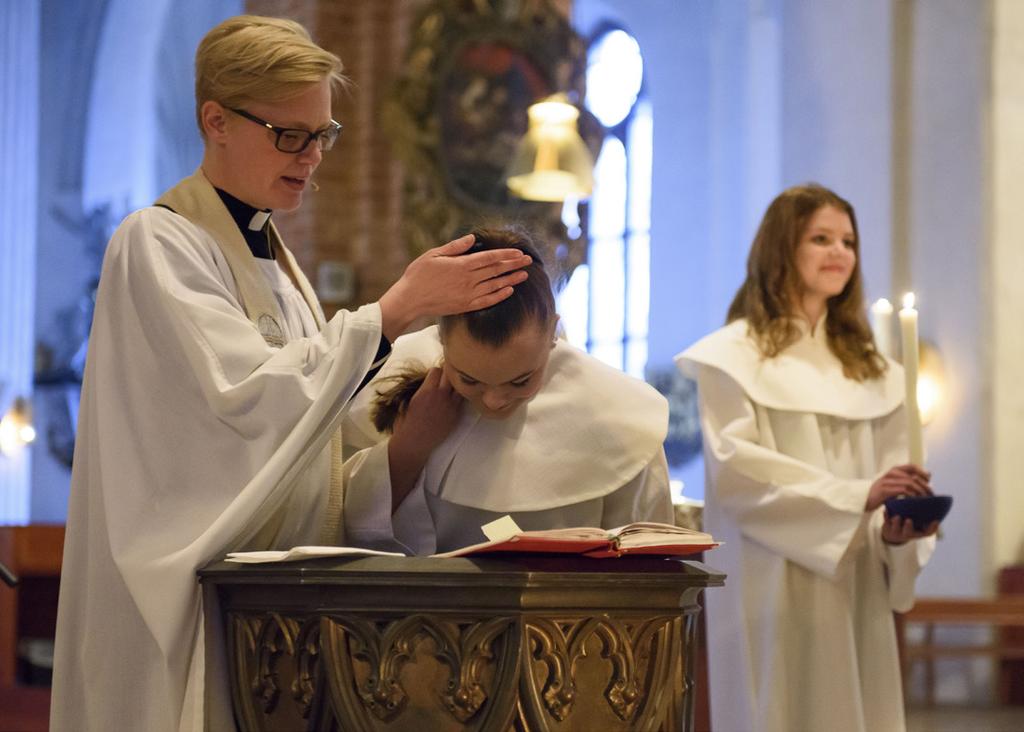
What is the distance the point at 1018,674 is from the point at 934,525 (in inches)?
251

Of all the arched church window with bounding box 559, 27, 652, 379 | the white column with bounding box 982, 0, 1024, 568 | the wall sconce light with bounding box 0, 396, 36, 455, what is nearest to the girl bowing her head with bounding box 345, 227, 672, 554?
the white column with bounding box 982, 0, 1024, 568

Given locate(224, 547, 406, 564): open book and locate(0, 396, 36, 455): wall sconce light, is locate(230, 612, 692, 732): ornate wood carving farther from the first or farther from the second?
locate(0, 396, 36, 455): wall sconce light

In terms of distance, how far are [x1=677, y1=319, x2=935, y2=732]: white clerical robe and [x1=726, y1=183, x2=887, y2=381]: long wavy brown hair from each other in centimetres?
5

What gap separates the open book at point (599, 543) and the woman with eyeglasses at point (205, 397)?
0.55m

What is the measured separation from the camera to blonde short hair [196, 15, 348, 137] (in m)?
3.03

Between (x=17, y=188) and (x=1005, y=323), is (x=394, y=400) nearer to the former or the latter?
(x=1005, y=323)

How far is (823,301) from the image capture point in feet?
15.9

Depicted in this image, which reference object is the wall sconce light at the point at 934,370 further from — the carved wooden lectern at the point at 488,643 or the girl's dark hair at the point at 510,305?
the carved wooden lectern at the point at 488,643

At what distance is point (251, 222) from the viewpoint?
3.27m

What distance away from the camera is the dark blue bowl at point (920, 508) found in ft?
13.1

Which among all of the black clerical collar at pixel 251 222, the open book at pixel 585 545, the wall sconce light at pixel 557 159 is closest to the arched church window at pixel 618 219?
the wall sconce light at pixel 557 159

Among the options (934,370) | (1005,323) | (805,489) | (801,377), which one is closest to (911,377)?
(805,489)

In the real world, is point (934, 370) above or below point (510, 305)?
above

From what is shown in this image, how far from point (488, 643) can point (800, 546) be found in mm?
2234
